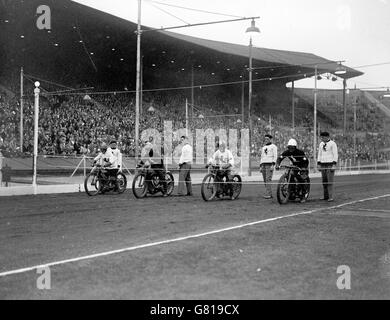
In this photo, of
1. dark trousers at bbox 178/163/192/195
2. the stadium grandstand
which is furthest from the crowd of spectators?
dark trousers at bbox 178/163/192/195

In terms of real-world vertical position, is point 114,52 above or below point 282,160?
above

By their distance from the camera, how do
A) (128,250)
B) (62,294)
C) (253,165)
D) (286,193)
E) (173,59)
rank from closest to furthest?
(62,294) → (128,250) → (286,193) → (253,165) → (173,59)

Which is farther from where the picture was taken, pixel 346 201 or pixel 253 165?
pixel 253 165

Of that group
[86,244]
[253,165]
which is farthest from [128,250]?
[253,165]

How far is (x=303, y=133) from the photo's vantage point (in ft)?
Answer: 180

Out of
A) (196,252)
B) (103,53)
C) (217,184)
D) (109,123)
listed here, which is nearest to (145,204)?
(217,184)

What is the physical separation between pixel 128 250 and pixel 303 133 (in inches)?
1954

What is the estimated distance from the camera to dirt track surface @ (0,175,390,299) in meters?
4.93

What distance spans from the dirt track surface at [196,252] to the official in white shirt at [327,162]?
6.65ft

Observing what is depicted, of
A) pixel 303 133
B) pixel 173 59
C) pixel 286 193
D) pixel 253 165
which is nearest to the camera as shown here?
pixel 286 193

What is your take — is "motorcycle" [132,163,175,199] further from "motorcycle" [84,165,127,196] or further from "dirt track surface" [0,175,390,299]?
"dirt track surface" [0,175,390,299]

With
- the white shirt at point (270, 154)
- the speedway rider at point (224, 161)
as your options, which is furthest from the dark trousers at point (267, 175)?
the speedway rider at point (224, 161)

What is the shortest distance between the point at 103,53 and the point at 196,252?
1365 inches
